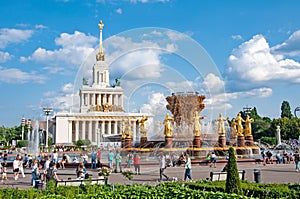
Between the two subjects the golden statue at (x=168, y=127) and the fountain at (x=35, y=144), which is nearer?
the golden statue at (x=168, y=127)

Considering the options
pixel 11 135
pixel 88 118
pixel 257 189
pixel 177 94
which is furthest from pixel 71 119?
pixel 257 189

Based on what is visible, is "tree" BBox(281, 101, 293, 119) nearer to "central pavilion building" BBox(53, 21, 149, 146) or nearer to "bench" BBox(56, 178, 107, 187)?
"central pavilion building" BBox(53, 21, 149, 146)

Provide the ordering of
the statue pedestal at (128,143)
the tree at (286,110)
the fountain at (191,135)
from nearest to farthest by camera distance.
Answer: the fountain at (191,135), the statue pedestal at (128,143), the tree at (286,110)

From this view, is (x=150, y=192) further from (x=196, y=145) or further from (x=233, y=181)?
(x=196, y=145)

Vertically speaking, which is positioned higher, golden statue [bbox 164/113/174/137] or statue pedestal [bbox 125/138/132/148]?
golden statue [bbox 164/113/174/137]

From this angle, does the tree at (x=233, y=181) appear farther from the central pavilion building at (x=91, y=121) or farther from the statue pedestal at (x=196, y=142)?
the central pavilion building at (x=91, y=121)

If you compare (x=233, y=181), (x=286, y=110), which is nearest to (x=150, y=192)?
(x=233, y=181)

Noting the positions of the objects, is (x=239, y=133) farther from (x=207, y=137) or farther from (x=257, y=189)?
(x=257, y=189)

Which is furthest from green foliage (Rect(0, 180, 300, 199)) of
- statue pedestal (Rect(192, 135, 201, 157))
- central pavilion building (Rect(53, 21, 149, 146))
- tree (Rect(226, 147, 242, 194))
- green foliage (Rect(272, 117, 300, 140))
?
central pavilion building (Rect(53, 21, 149, 146))

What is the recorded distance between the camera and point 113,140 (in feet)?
268

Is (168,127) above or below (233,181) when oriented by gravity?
above

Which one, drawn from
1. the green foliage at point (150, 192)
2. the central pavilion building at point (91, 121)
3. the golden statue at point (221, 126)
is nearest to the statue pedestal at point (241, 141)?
the golden statue at point (221, 126)

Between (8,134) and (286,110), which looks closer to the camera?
(8,134)

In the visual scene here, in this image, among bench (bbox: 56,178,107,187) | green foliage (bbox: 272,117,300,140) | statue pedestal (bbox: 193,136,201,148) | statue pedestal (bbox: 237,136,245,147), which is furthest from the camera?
green foliage (bbox: 272,117,300,140)
